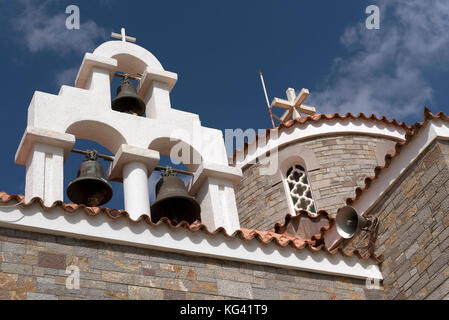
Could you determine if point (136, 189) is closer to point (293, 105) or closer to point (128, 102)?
point (128, 102)

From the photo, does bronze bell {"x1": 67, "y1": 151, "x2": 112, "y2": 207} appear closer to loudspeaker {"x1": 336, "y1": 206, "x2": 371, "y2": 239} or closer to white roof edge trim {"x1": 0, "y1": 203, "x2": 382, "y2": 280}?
white roof edge trim {"x1": 0, "y1": 203, "x2": 382, "y2": 280}

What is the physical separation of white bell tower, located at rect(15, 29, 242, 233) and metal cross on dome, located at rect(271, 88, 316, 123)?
6.05 metres

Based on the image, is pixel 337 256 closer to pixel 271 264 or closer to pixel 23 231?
pixel 271 264

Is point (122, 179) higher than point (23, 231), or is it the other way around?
point (122, 179)

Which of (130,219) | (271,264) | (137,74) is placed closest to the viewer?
(130,219)

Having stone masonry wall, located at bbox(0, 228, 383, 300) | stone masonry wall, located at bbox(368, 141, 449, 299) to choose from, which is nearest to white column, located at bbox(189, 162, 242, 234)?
stone masonry wall, located at bbox(0, 228, 383, 300)

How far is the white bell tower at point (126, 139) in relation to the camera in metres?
7.36

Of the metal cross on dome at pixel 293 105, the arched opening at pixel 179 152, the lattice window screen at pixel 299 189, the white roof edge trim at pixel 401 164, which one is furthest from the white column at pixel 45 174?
the metal cross on dome at pixel 293 105

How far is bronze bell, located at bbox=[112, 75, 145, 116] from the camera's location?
873 cm

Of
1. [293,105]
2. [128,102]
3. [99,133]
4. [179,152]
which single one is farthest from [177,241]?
[293,105]

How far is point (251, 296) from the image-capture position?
269 inches

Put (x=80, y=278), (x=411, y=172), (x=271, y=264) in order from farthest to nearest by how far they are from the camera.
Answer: (x=411, y=172), (x=271, y=264), (x=80, y=278)

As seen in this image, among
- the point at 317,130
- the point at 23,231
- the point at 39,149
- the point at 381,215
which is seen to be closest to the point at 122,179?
the point at 39,149
